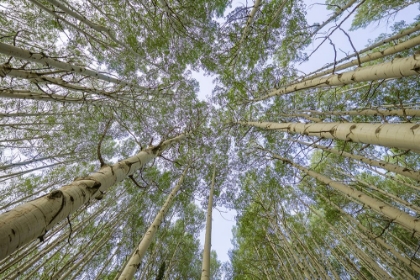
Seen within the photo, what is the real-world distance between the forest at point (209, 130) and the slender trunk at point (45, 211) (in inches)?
28.3

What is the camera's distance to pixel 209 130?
357 inches

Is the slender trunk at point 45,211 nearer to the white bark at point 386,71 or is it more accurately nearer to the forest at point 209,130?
the forest at point 209,130

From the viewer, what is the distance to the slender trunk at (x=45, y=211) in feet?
3.30

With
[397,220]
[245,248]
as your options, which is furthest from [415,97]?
[245,248]

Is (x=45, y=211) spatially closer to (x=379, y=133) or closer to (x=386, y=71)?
(x=379, y=133)

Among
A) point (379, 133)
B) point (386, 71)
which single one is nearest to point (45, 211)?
point (379, 133)

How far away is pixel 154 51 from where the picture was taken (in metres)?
6.64

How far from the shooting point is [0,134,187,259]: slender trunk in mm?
1005

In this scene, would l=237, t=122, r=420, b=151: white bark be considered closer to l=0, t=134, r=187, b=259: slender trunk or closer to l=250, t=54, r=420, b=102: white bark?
l=250, t=54, r=420, b=102: white bark

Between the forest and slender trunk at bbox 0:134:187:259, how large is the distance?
0.72 m

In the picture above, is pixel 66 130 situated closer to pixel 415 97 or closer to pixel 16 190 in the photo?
pixel 16 190

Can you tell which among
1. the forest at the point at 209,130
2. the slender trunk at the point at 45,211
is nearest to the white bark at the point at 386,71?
the forest at the point at 209,130

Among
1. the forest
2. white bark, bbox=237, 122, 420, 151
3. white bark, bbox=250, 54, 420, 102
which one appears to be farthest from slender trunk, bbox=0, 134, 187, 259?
white bark, bbox=250, 54, 420, 102

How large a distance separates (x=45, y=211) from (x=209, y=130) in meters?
7.96
